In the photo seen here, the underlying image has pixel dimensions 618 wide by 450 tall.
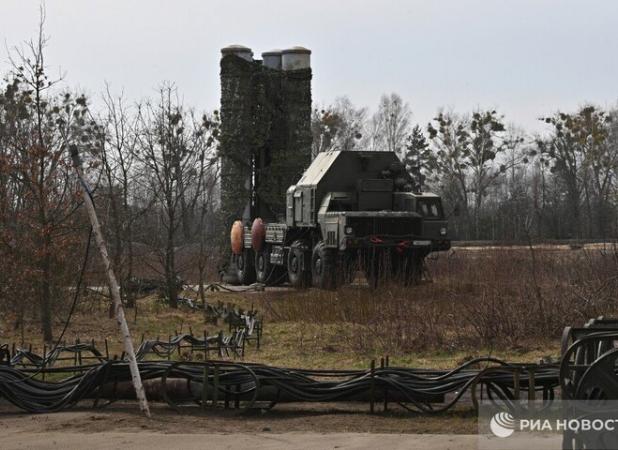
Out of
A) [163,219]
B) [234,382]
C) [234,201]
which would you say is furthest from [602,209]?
[234,382]

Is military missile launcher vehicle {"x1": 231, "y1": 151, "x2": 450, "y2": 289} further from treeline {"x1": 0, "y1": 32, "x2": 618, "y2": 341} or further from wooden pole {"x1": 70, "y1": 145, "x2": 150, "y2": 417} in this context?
wooden pole {"x1": 70, "y1": 145, "x2": 150, "y2": 417}

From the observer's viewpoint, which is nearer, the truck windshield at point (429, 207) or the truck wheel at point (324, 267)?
the truck wheel at point (324, 267)

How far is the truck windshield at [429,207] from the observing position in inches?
1117

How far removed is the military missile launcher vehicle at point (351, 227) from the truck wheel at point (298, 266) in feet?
0.09

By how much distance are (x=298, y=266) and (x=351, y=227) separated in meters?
3.15

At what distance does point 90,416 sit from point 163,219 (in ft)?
46.0

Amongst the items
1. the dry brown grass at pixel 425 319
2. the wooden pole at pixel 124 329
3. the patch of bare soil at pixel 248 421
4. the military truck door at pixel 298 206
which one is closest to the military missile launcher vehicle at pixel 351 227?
the military truck door at pixel 298 206

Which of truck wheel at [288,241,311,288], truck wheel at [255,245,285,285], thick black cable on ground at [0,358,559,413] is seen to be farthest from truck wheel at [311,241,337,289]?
thick black cable on ground at [0,358,559,413]

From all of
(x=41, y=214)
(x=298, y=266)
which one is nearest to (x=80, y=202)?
(x=41, y=214)

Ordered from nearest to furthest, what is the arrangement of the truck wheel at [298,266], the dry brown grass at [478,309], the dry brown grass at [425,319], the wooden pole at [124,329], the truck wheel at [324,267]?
the wooden pole at [124,329]
the dry brown grass at [425,319]
the dry brown grass at [478,309]
the truck wheel at [324,267]
the truck wheel at [298,266]

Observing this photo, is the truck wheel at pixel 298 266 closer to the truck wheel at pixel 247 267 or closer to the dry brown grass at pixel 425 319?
the truck wheel at pixel 247 267

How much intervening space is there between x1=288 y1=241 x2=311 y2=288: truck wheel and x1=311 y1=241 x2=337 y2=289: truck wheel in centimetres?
82

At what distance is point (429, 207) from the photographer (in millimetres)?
28625

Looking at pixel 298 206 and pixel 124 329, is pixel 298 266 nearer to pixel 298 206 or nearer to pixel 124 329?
pixel 298 206
